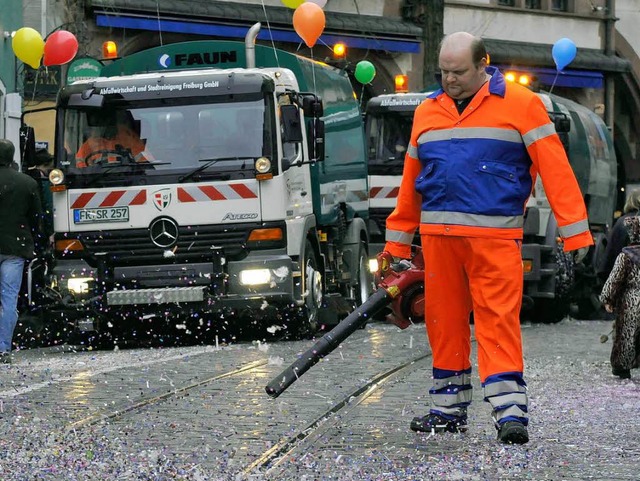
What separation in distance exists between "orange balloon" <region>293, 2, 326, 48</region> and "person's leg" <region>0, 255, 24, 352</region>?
18.5 ft

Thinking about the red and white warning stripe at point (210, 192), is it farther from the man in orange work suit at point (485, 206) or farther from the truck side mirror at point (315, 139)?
the man in orange work suit at point (485, 206)

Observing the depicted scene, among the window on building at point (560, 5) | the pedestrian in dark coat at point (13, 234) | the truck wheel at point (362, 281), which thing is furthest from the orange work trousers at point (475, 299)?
the window on building at point (560, 5)

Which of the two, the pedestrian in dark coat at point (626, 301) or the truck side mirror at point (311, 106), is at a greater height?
the truck side mirror at point (311, 106)

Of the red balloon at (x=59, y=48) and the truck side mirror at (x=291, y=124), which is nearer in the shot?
the truck side mirror at (x=291, y=124)

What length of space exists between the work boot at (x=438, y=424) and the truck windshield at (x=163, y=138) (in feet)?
24.1

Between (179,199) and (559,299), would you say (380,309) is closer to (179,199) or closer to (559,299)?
(179,199)

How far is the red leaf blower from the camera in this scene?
7.93 m

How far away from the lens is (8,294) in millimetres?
13711

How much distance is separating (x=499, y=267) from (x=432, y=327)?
0.51 metres

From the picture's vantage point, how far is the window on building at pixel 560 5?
131 feet

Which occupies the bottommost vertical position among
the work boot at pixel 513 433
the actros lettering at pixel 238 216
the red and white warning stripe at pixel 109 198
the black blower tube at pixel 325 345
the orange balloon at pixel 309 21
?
the work boot at pixel 513 433

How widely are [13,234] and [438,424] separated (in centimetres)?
665

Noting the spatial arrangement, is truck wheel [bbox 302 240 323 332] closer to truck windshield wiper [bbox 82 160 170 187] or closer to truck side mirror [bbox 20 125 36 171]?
truck windshield wiper [bbox 82 160 170 187]

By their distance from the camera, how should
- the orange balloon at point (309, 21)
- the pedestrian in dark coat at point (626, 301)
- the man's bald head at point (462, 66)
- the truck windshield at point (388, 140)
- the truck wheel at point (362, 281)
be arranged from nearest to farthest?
the man's bald head at point (462, 66) → the pedestrian in dark coat at point (626, 301) → the orange balloon at point (309, 21) → the truck wheel at point (362, 281) → the truck windshield at point (388, 140)
